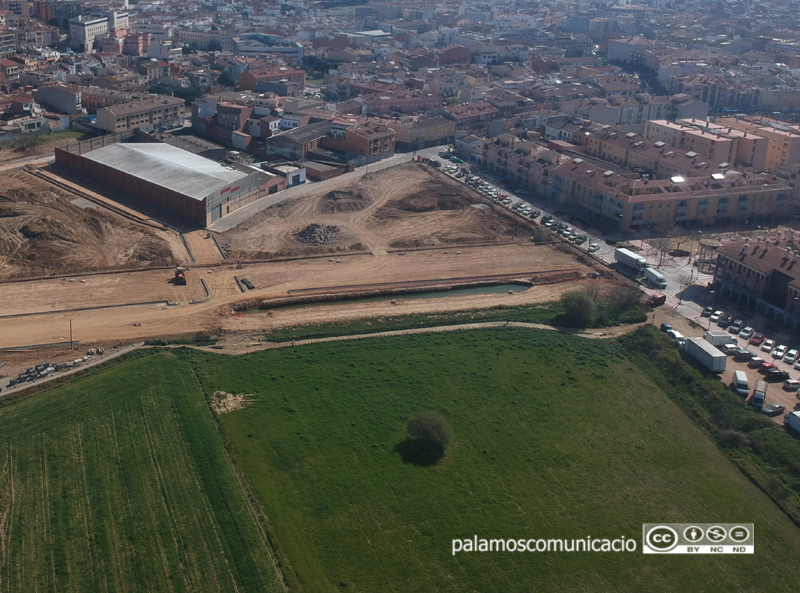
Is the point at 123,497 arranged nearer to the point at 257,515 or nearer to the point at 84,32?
the point at 257,515

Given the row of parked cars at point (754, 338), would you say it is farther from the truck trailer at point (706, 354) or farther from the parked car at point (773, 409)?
the parked car at point (773, 409)

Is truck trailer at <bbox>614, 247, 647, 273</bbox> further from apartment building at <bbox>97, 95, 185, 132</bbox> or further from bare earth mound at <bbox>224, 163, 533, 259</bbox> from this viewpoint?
apartment building at <bbox>97, 95, 185, 132</bbox>

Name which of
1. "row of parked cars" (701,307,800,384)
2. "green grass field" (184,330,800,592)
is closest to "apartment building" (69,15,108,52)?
"green grass field" (184,330,800,592)

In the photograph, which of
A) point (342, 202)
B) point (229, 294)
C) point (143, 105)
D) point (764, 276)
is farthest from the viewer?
point (143, 105)

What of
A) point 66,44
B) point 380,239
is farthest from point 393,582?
point 66,44

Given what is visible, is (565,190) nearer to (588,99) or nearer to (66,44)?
(588,99)

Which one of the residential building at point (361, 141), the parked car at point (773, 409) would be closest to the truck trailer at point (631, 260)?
the parked car at point (773, 409)

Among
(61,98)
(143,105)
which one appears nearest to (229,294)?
(143,105)
